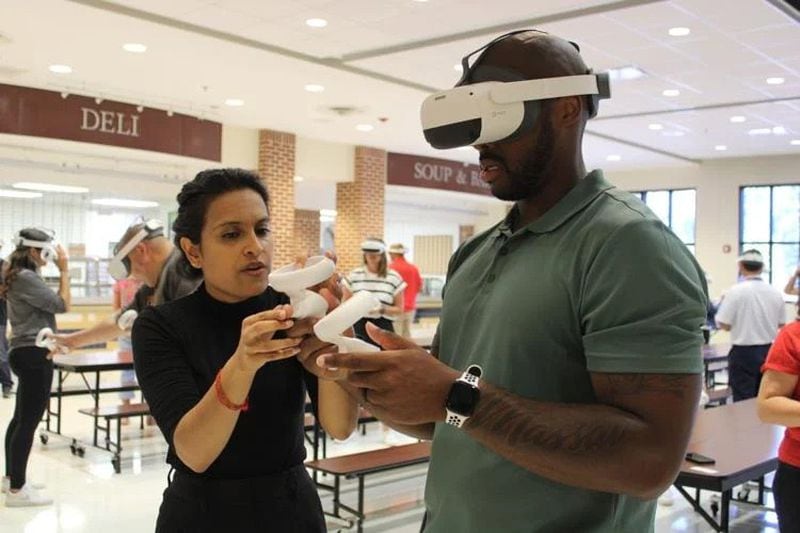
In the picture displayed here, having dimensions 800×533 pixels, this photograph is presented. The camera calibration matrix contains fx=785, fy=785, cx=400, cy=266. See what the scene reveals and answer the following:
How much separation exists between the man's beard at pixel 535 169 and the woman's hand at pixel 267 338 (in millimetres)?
447

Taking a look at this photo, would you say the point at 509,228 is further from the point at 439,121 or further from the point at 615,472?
the point at 615,472

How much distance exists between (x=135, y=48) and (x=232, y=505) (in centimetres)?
671

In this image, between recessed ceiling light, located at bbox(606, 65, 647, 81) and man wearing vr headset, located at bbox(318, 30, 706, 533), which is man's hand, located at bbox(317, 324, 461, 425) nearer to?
man wearing vr headset, located at bbox(318, 30, 706, 533)

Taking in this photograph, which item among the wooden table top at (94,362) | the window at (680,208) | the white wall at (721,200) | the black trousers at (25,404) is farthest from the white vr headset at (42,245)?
the window at (680,208)

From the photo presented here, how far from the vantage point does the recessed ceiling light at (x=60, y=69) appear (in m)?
8.35

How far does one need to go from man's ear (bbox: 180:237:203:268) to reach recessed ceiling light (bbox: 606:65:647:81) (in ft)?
23.5

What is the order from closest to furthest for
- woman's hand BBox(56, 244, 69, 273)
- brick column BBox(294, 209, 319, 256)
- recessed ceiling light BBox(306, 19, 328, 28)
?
woman's hand BBox(56, 244, 69, 273)
recessed ceiling light BBox(306, 19, 328, 28)
brick column BBox(294, 209, 319, 256)

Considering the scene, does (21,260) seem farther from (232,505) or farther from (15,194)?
(15,194)

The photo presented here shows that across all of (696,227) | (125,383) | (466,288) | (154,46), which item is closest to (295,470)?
(466,288)

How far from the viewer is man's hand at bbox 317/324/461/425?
997 mm

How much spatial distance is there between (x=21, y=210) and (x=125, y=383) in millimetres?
5592

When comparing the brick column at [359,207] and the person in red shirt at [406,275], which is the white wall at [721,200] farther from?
the person in red shirt at [406,275]

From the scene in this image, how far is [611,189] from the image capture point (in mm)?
1155

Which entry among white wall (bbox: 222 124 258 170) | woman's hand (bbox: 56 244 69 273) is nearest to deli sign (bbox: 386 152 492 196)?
white wall (bbox: 222 124 258 170)
